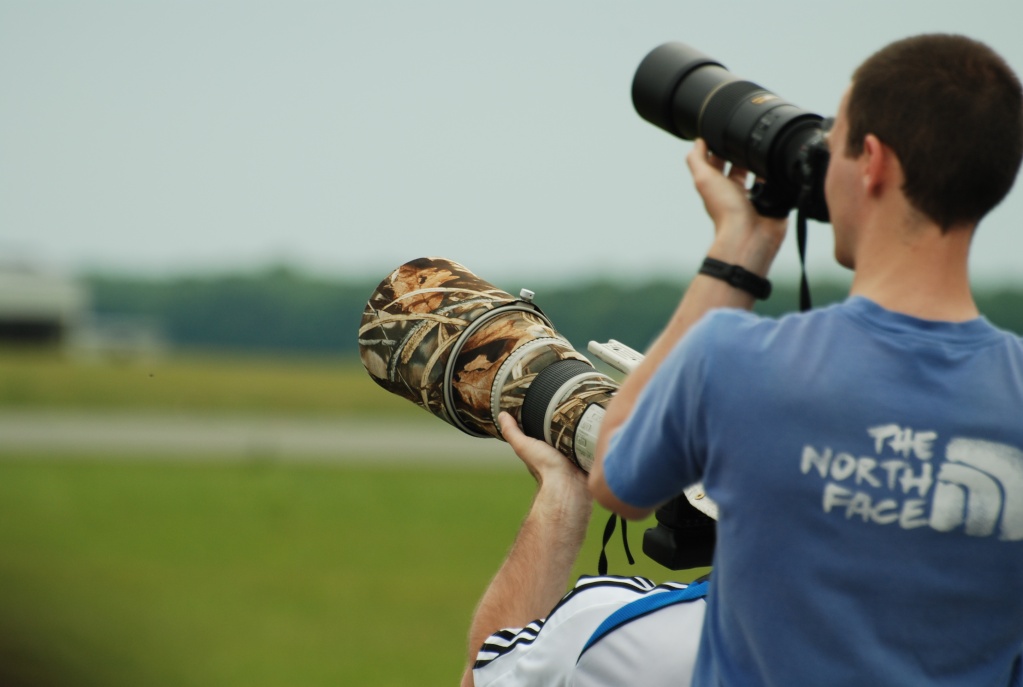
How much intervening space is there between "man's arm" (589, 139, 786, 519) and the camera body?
0.03 metres

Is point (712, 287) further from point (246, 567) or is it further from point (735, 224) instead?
point (246, 567)

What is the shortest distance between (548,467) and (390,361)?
43cm

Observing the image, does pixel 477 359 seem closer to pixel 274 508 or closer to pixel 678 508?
pixel 678 508

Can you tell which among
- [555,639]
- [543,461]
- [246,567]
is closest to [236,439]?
[246,567]

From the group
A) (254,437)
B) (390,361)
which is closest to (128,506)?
(254,437)

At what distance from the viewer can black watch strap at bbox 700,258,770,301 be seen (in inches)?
67.1

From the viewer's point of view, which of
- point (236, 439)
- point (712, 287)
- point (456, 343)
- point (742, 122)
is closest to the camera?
point (712, 287)

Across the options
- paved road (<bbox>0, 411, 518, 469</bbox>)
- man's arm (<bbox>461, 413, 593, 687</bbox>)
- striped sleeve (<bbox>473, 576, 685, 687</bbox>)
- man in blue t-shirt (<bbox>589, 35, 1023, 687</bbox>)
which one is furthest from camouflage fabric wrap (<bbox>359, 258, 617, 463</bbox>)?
paved road (<bbox>0, 411, 518, 469</bbox>)

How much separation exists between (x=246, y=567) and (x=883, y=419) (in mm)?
13168

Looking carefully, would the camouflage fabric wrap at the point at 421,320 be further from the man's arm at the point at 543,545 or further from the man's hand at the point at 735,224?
the man's hand at the point at 735,224

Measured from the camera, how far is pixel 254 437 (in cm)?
2539

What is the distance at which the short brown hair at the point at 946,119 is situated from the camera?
1.50m

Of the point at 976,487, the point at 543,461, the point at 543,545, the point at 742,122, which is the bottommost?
the point at 543,545

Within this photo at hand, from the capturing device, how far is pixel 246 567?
46.2 feet
